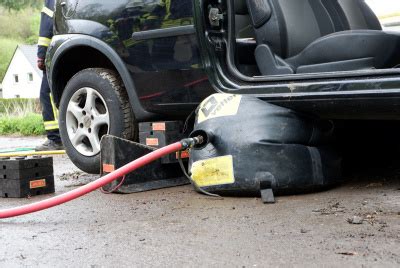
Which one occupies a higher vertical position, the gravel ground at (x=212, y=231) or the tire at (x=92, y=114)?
the tire at (x=92, y=114)

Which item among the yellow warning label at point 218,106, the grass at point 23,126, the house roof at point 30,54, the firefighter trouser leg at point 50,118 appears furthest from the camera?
the house roof at point 30,54

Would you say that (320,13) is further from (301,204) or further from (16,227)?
(16,227)

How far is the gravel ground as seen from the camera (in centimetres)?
226

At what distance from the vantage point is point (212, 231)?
2682 mm

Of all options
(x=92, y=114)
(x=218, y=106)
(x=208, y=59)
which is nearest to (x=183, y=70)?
(x=208, y=59)

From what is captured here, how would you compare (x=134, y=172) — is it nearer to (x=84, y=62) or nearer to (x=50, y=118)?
(x=84, y=62)

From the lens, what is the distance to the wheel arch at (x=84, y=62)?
406 centimetres

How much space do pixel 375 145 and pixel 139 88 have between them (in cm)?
166

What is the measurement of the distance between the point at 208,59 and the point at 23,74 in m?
61.2

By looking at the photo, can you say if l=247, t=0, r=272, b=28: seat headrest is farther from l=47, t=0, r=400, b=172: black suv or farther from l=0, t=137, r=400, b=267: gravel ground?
l=0, t=137, r=400, b=267: gravel ground

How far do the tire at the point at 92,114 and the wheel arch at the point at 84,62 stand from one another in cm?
10

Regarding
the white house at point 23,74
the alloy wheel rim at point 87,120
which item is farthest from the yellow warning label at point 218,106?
the white house at point 23,74

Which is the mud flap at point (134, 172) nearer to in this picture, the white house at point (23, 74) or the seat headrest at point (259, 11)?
the seat headrest at point (259, 11)

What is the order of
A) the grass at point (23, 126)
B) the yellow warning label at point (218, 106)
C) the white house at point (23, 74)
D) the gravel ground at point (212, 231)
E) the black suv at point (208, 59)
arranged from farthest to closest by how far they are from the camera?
the white house at point (23, 74) → the grass at point (23, 126) → the yellow warning label at point (218, 106) → the black suv at point (208, 59) → the gravel ground at point (212, 231)
